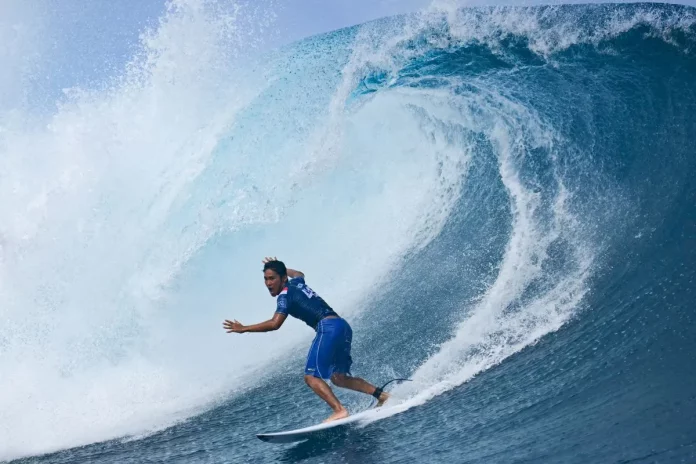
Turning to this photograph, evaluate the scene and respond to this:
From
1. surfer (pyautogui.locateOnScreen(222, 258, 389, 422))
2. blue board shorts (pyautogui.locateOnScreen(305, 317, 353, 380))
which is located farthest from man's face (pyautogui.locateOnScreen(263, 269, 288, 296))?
blue board shorts (pyautogui.locateOnScreen(305, 317, 353, 380))

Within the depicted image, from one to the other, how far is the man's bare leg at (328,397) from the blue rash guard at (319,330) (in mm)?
42

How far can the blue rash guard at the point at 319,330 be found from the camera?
17.6ft

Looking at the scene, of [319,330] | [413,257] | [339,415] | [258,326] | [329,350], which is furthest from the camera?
[413,257]

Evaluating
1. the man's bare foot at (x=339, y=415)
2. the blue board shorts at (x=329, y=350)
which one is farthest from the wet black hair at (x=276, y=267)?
the man's bare foot at (x=339, y=415)

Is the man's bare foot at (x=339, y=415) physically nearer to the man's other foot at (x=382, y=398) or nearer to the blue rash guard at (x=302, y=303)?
the man's other foot at (x=382, y=398)

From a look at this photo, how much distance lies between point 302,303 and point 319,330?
248 mm

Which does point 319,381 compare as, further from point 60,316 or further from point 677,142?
point 677,142

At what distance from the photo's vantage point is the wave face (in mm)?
4992

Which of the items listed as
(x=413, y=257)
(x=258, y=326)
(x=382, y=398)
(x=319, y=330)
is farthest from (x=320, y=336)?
(x=413, y=257)

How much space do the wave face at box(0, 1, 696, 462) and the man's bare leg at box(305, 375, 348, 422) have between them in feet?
0.67

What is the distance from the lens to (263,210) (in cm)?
1030

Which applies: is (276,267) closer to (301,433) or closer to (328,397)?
(328,397)

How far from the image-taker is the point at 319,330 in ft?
18.0

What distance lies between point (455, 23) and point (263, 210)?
5.00m
